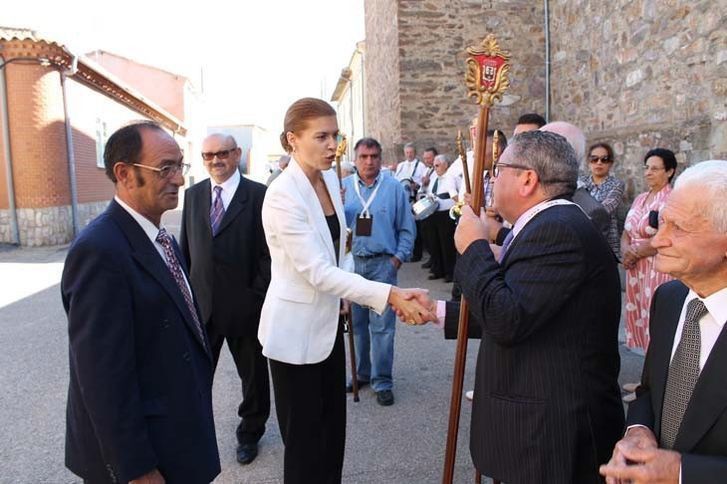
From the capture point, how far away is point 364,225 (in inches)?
189

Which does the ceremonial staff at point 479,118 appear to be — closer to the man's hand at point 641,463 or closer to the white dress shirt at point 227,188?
the man's hand at point 641,463

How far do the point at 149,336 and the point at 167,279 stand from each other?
0.65 ft

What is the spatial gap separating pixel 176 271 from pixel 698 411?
169cm

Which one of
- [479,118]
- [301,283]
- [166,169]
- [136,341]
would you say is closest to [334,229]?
[301,283]

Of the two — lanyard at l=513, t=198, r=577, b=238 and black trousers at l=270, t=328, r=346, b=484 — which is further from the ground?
lanyard at l=513, t=198, r=577, b=238

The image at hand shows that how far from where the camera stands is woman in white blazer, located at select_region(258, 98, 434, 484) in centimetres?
269

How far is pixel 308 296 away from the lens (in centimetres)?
276

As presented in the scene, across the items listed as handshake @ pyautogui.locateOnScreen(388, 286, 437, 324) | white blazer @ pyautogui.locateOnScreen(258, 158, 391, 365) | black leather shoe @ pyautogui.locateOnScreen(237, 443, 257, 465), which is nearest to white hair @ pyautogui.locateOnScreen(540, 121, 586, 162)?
handshake @ pyautogui.locateOnScreen(388, 286, 437, 324)

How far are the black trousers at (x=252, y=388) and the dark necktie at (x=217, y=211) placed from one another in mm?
649

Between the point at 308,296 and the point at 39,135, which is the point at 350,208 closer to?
the point at 308,296

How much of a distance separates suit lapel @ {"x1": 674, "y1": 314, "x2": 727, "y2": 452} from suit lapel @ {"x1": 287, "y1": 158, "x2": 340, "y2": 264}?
1694 millimetres

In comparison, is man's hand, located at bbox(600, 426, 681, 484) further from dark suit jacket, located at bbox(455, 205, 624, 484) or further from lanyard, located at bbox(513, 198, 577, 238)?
lanyard, located at bbox(513, 198, 577, 238)

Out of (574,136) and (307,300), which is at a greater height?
(574,136)

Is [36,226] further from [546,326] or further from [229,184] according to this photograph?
[546,326]
